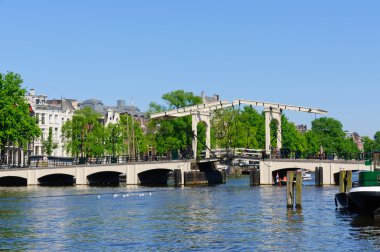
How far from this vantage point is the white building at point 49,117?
395ft

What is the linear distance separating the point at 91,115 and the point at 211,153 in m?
42.0

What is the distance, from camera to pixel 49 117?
124 m

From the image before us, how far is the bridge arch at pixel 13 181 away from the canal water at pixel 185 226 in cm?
3766

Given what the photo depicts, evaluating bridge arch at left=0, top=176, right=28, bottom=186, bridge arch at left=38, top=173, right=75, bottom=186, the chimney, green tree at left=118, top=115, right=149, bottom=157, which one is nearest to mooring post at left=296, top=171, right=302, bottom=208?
bridge arch at left=38, top=173, right=75, bottom=186

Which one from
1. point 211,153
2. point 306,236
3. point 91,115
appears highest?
point 91,115

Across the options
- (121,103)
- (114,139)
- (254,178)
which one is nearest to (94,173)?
(254,178)

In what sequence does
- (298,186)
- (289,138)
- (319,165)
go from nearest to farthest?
(298,186) → (319,165) → (289,138)

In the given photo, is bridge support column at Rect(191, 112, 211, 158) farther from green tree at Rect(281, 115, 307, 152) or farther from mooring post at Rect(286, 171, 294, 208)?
green tree at Rect(281, 115, 307, 152)

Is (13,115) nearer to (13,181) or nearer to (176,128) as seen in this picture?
(13,181)

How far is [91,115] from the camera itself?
4525 inches

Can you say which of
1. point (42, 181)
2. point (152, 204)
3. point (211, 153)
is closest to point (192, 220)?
point (152, 204)

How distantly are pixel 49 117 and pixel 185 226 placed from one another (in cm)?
9356

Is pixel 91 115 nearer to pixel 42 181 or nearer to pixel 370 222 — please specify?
pixel 42 181

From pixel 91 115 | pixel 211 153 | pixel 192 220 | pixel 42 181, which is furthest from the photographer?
pixel 91 115
